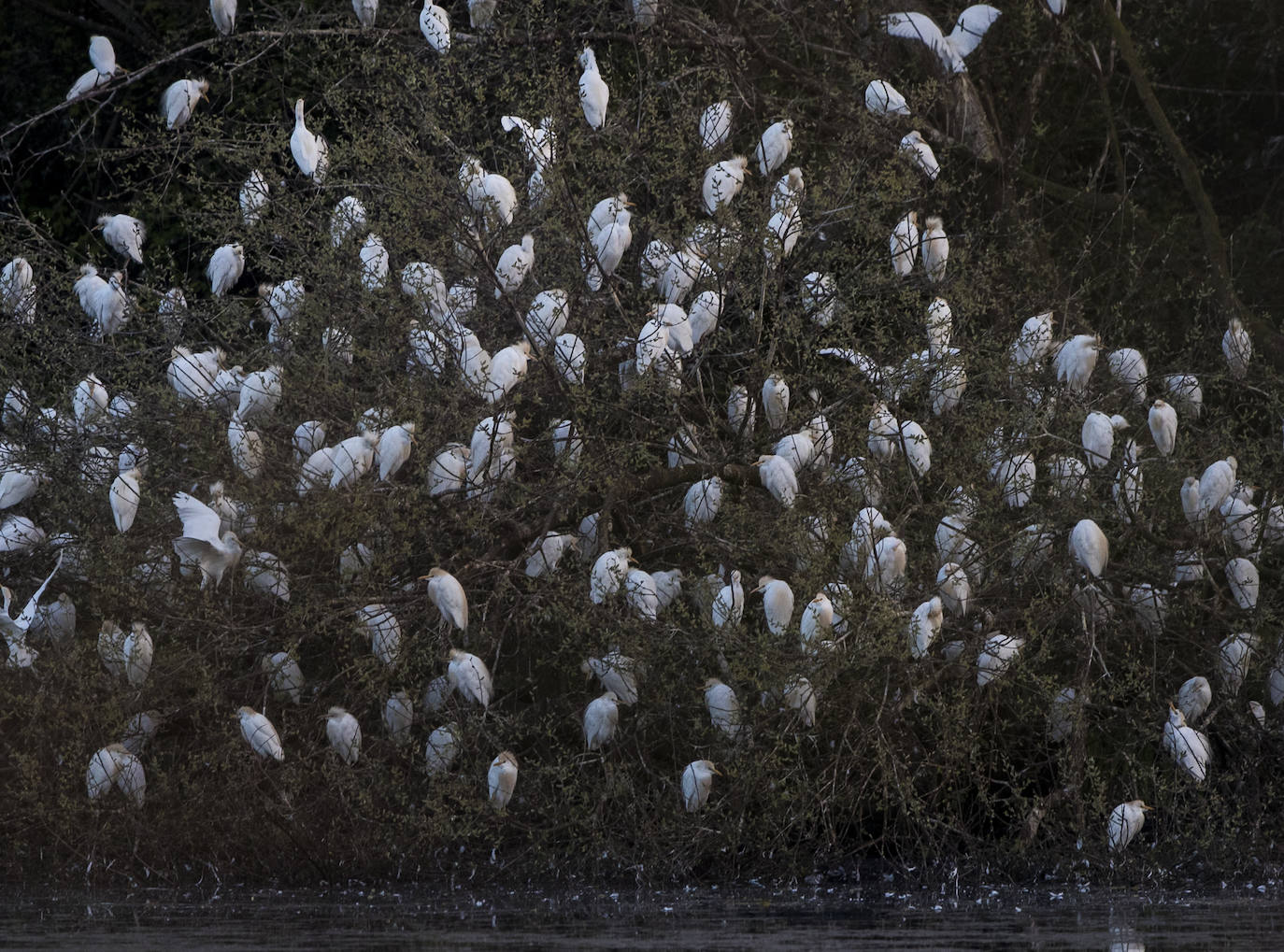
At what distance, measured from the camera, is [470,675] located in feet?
19.0

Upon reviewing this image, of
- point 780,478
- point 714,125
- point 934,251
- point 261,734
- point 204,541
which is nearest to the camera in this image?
point 204,541

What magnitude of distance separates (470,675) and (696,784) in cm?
71

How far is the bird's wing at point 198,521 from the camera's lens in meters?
5.61

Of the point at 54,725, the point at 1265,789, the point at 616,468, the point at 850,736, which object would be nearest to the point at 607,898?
the point at 850,736

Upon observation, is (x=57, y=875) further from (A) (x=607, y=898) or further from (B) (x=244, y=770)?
(A) (x=607, y=898)

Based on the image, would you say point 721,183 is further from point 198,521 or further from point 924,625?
point 198,521

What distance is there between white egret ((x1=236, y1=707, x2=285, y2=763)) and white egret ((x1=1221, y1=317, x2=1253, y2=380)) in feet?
11.6

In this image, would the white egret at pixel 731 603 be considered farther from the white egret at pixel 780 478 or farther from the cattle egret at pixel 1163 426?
the cattle egret at pixel 1163 426

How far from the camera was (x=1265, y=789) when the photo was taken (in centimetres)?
618

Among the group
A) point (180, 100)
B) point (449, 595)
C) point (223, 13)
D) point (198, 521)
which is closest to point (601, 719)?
point (449, 595)

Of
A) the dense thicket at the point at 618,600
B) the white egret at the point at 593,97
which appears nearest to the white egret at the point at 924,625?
the dense thicket at the point at 618,600

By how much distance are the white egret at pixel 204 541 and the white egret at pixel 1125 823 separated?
2.56 metres

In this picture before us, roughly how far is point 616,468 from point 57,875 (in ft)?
6.66

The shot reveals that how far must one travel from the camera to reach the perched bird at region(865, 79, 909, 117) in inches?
281
